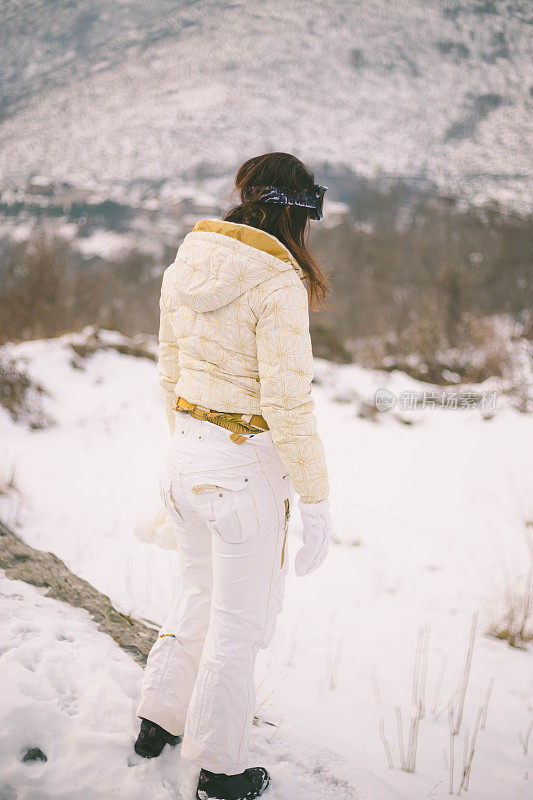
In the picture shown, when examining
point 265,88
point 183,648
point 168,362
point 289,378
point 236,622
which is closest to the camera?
point 289,378

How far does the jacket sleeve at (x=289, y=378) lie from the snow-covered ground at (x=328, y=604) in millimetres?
1015

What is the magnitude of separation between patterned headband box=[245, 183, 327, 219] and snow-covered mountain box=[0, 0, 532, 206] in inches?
2314

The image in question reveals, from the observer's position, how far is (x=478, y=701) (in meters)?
2.28

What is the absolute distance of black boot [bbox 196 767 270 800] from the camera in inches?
51.0

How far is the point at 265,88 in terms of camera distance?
103500 millimetres

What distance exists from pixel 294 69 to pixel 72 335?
128m

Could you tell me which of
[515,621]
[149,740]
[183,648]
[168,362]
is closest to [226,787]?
[149,740]

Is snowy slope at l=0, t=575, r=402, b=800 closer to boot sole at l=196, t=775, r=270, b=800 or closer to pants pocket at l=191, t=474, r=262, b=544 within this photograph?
boot sole at l=196, t=775, r=270, b=800

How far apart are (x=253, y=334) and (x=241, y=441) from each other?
281 millimetres

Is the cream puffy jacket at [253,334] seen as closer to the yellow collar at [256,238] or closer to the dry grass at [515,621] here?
the yellow collar at [256,238]

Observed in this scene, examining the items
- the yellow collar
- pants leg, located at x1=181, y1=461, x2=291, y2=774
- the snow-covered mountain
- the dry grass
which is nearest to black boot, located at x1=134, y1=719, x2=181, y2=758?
pants leg, located at x1=181, y1=461, x2=291, y2=774

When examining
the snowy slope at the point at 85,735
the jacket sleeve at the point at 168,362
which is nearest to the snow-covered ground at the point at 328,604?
the snowy slope at the point at 85,735

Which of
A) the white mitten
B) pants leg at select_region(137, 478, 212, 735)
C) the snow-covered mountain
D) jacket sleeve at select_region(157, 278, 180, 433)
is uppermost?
the snow-covered mountain

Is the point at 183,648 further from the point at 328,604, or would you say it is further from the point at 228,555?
the point at 328,604
